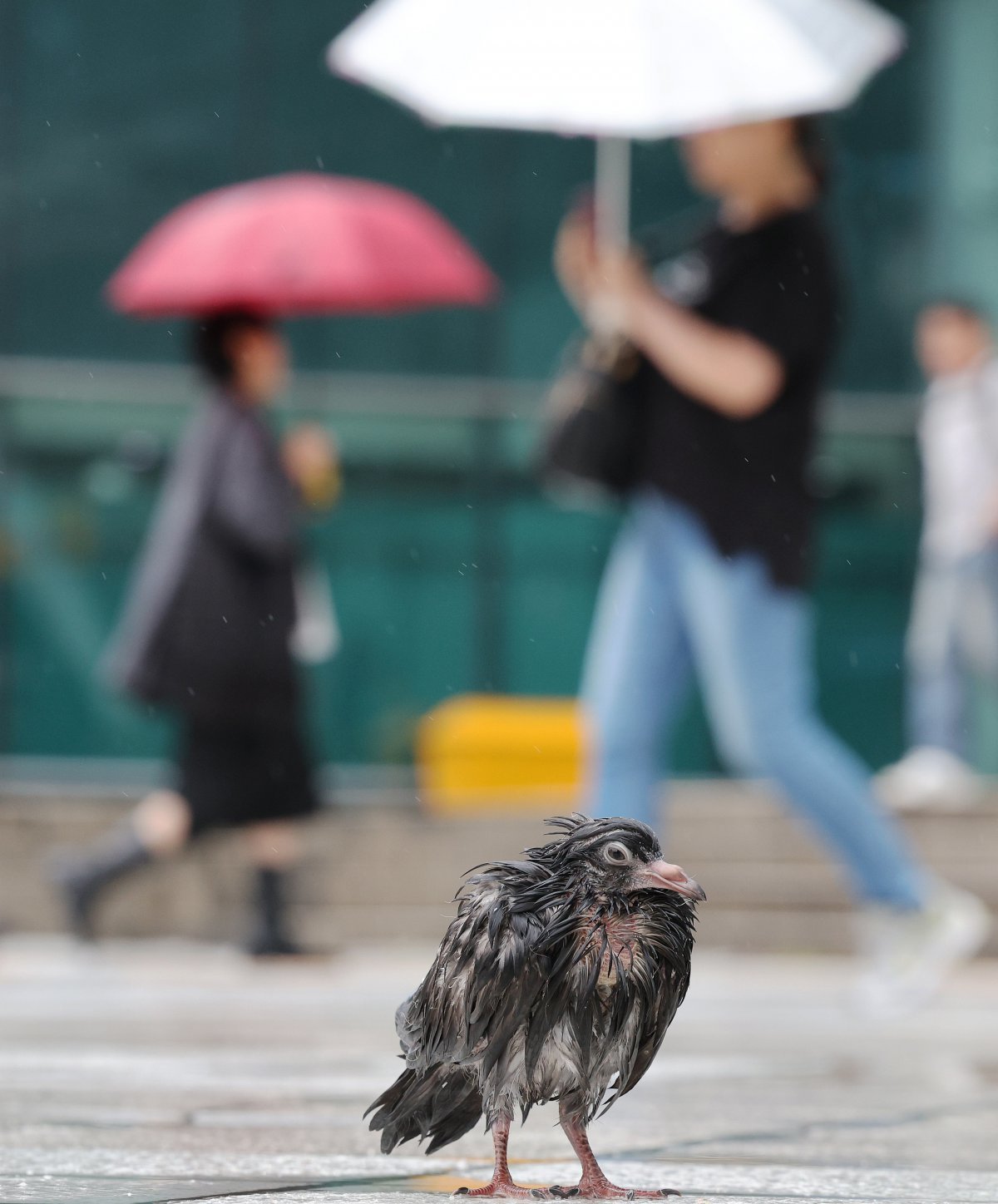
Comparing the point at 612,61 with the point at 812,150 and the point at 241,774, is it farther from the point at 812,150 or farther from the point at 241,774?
the point at 241,774

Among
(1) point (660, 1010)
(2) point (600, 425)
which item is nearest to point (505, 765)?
(2) point (600, 425)

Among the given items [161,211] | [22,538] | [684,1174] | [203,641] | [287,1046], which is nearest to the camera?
[684,1174]

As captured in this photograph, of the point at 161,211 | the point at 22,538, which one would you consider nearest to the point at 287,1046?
the point at 22,538

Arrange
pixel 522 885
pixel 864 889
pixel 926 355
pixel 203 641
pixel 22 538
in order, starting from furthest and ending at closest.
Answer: pixel 22 538 → pixel 926 355 → pixel 203 641 → pixel 864 889 → pixel 522 885

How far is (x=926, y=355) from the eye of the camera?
30.1ft

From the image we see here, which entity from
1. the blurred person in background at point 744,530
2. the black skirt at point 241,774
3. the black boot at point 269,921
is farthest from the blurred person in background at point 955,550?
the blurred person in background at point 744,530

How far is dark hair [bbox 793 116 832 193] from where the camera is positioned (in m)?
6.12

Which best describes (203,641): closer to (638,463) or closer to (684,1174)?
(638,463)

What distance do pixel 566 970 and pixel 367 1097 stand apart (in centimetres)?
161

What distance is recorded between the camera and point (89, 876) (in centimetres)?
705

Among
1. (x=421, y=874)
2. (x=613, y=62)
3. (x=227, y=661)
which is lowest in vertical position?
(x=421, y=874)

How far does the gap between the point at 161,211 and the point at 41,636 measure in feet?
7.70

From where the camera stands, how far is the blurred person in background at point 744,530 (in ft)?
19.0

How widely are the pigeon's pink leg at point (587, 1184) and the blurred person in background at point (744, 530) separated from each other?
299 cm
